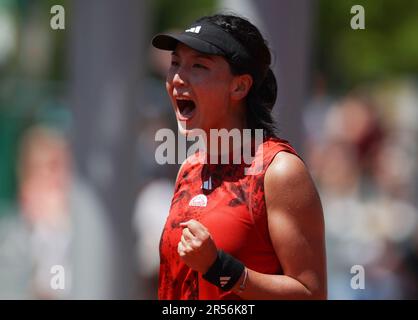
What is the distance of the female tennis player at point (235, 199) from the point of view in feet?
12.3

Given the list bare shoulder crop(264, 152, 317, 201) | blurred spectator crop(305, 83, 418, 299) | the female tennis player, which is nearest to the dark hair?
the female tennis player

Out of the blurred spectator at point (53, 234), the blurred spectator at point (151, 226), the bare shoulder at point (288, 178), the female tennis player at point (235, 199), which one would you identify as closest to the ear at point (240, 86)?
the female tennis player at point (235, 199)

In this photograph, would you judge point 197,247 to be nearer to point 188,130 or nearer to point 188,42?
point 188,130

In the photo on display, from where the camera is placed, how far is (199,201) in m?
3.93

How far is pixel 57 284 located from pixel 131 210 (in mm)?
845

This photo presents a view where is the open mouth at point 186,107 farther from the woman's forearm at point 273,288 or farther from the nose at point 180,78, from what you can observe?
the woman's forearm at point 273,288

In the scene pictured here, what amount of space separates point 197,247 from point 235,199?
0.93 ft

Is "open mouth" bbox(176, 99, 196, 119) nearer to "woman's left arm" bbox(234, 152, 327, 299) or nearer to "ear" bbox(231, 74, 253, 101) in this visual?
"ear" bbox(231, 74, 253, 101)

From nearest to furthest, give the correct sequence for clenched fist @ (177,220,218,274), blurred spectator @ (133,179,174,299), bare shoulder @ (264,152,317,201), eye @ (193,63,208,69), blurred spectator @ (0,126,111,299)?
1. clenched fist @ (177,220,218,274)
2. bare shoulder @ (264,152,317,201)
3. eye @ (193,63,208,69)
4. blurred spectator @ (0,126,111,299)
5. blurred spectator @ (133,179,174,299)

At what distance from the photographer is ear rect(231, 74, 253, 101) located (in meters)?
3.93

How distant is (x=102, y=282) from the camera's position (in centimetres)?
693

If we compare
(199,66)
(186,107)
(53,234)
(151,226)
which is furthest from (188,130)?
(53,234)

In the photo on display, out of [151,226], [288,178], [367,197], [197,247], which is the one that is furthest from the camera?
[367,197]

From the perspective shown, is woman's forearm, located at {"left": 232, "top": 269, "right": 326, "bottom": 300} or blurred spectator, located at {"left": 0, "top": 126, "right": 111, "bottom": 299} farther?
blurred spectator, located at {"left": 0, "top": 126, "right": 111, "bottom": 299}
